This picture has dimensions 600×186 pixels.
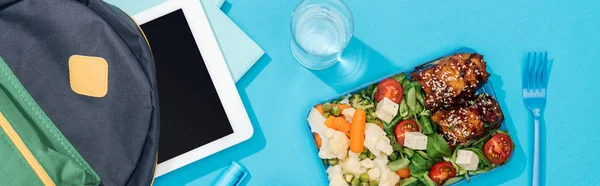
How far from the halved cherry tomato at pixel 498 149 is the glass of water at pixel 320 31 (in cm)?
24

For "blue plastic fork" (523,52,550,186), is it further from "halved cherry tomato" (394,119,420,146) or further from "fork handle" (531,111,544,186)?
"halved cherry tomato" (394,119,420,146)

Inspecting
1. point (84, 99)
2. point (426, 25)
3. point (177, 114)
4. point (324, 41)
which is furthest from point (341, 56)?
point (84, 99)

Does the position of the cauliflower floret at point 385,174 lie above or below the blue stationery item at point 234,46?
below

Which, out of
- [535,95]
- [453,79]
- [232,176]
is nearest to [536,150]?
[535,95]

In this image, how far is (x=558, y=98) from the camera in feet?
3.12

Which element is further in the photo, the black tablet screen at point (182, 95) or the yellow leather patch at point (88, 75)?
the black tablet screen at point (182, 95)

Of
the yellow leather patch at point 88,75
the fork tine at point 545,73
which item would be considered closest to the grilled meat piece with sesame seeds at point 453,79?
the fork tine at point 545,73

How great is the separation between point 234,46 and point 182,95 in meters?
0.10

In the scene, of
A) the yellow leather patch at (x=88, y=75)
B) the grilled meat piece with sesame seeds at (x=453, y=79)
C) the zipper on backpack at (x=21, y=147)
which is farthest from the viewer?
the grilled meat piece with sesame seeds at (x=453, y=79)

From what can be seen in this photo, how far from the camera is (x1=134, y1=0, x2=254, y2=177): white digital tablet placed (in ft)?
2.83

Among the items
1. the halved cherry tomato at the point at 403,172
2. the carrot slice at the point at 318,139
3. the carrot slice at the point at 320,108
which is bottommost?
the halved cherry tomato at the point at 403,172

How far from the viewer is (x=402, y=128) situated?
88 centimetres

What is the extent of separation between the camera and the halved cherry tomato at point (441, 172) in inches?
34.4

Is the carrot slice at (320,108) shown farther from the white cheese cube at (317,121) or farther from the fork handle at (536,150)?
the fork handle at (536,150)
